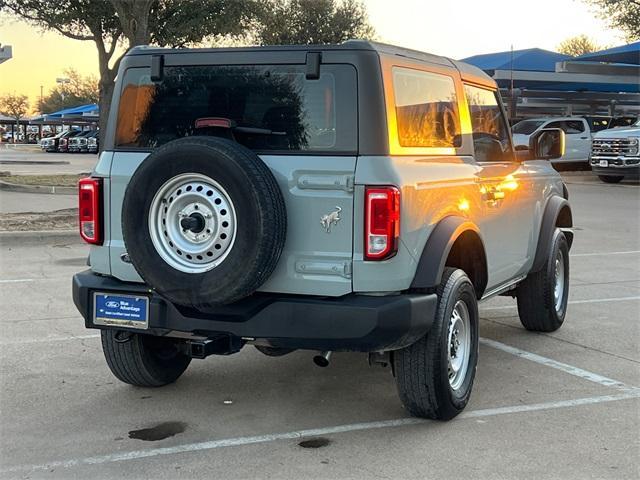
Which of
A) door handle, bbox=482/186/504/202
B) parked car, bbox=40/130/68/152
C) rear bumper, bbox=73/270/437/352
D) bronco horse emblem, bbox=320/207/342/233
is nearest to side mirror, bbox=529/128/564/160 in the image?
door handle, bbox=482/186/504/202

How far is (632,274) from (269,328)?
673 cm

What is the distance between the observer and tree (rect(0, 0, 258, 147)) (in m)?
21.6

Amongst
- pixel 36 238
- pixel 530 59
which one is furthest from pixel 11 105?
pixel 36 238

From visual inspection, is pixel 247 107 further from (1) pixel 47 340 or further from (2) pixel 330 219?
(1) pixel 47 340

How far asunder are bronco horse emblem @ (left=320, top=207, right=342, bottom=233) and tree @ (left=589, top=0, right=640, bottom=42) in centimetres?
3195

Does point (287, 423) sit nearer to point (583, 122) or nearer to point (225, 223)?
point (225, 223)

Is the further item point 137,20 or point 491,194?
point 137,20

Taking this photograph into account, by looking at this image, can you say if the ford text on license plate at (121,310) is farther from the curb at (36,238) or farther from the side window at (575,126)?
the side window at (575,126)

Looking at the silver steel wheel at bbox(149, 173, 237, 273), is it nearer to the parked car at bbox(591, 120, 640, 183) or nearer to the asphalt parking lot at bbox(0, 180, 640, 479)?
the asphalt parking lot at bbox(0, 180, 640, 479)

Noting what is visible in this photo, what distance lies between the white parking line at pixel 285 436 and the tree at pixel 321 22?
37.4m

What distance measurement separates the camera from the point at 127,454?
3855 mm

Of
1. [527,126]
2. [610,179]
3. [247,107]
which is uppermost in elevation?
[527,126]

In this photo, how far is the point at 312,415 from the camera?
14.5 ft

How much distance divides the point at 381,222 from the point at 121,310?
4.88 feet
